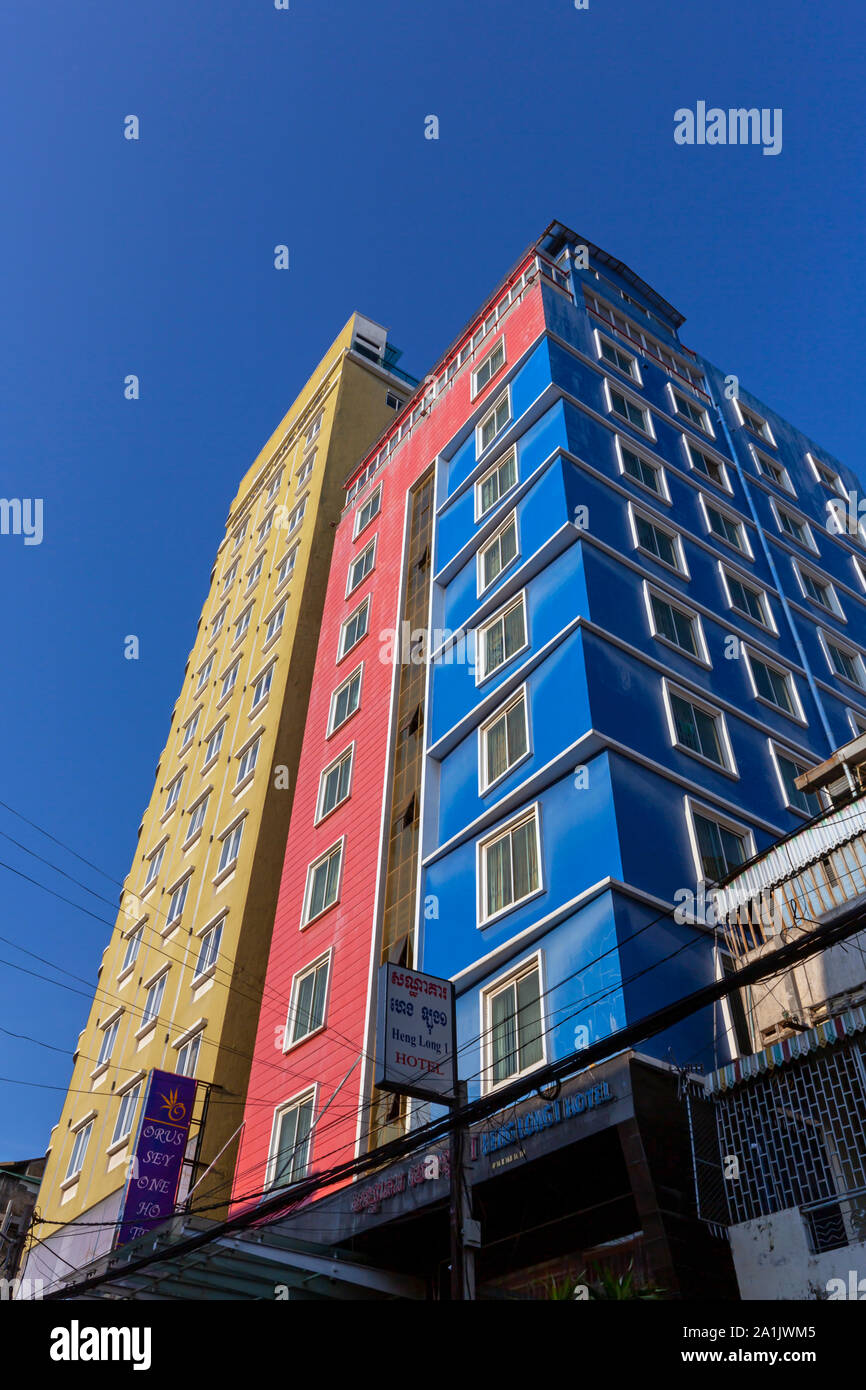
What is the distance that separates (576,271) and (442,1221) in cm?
Result: 2819

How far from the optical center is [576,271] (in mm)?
33344

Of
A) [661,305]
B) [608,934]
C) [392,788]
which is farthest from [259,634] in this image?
[608,934]

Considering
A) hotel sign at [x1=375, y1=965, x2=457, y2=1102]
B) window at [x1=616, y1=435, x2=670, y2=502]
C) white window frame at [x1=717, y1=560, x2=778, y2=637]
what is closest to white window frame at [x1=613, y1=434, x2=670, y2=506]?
window at [x1=616, y1=435, x2=670, y2=502]

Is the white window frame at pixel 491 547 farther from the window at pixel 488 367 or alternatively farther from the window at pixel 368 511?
the window at pixel 368 511

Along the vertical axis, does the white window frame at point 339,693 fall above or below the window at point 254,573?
below

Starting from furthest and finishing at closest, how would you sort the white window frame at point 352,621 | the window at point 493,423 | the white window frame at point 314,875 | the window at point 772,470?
the window at point 772,470, the white window frame at point 352,621, the window at point 493,423, the white window frame at point 314,875

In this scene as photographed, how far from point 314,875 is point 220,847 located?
6853 millimetres

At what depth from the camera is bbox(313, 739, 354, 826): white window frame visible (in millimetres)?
27016

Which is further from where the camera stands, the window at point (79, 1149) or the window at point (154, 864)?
the window at point (154, 864)

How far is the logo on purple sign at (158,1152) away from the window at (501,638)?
11760 mm

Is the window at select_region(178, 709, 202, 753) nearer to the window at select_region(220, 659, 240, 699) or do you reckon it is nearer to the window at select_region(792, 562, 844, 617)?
the window at select_region(220, 659, 240, 699)

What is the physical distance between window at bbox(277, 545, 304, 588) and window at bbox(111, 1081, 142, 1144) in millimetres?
18748

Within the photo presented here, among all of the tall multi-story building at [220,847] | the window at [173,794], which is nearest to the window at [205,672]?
the tall multi-story building at [220,847]

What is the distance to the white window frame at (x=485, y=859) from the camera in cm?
1873
